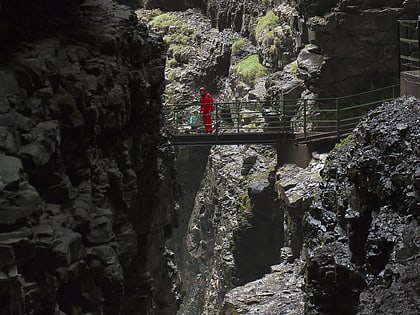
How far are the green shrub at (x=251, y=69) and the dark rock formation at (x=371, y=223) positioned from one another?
17.2m

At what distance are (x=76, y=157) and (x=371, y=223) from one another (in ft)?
13.9

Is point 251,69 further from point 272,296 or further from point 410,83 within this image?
point 410,83

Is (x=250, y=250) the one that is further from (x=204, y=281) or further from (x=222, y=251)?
(x=204, y=281)

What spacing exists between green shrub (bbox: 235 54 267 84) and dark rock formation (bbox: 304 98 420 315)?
56.3 ft

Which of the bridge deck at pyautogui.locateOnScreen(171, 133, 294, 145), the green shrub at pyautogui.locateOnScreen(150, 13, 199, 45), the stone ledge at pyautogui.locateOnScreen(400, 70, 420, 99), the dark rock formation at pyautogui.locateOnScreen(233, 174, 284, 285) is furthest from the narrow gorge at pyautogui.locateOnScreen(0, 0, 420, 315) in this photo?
the green shrub at pyautogui.locateOnScreen(150, 13, 199, 45)

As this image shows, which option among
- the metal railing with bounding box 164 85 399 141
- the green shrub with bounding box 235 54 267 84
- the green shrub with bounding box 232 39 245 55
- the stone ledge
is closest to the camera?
the stone ledge

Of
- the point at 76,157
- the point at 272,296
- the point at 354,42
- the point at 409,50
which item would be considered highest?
→ the point at 409,50

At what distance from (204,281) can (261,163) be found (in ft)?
18.9

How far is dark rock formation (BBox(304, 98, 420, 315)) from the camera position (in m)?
9.65

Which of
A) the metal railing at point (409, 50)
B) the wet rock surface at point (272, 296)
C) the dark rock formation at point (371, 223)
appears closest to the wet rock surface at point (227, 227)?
the wet rock surface at point (272, 296)

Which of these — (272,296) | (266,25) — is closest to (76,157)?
(272,296)

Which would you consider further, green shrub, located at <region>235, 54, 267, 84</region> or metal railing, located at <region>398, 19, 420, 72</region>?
green shrub, located at <region>235, 54, 267, 84</region>

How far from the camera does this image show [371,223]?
38.3 feet

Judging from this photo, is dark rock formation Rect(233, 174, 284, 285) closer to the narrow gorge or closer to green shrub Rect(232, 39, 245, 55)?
the narrow gorge
